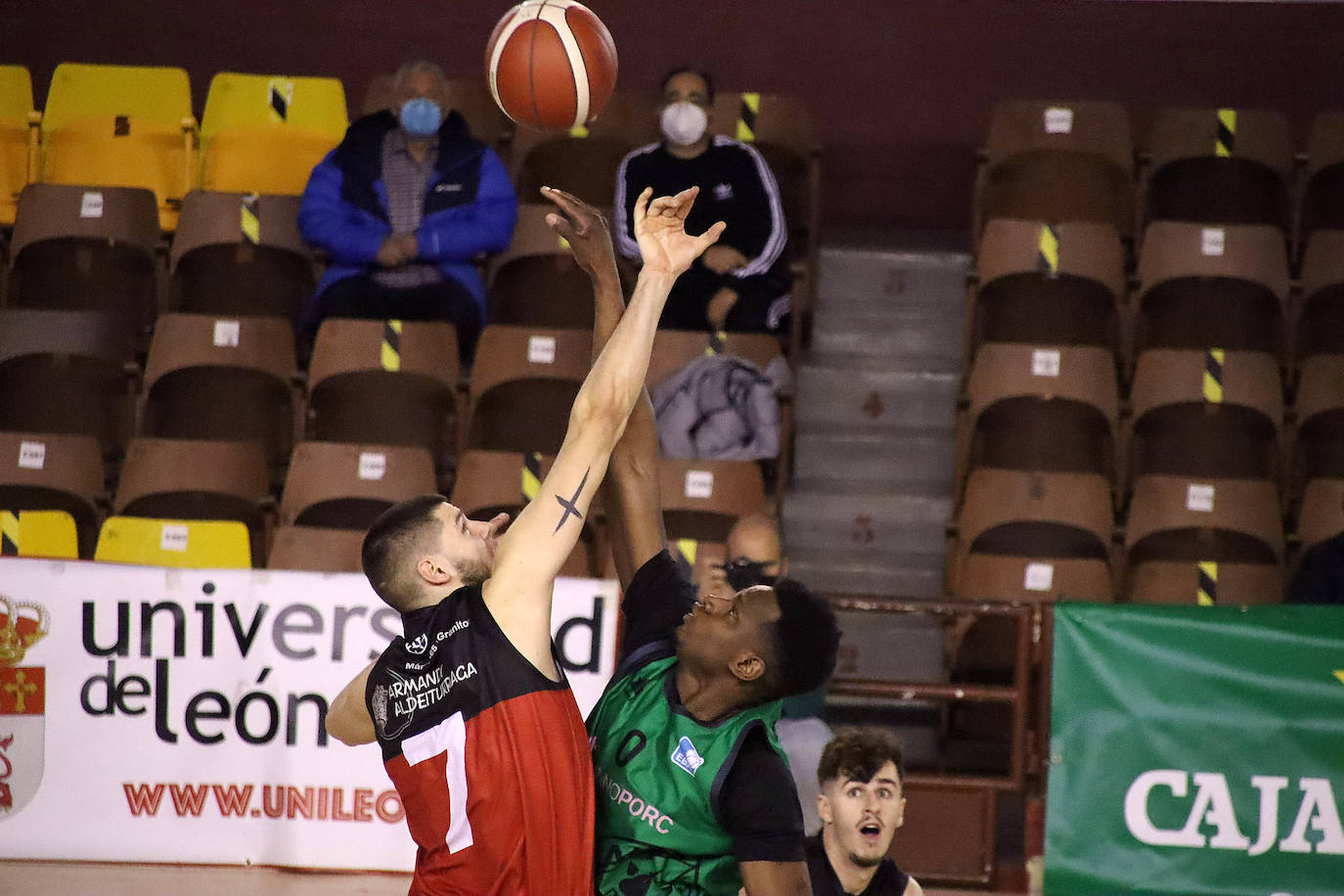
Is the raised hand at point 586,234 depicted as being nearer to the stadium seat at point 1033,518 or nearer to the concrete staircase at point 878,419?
the stadium seat at point 1033,518

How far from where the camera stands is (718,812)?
9.20ft

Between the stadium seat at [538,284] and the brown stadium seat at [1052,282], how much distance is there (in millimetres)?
1991

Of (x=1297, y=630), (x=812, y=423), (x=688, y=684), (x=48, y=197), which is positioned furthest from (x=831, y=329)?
(x=688, y=684)

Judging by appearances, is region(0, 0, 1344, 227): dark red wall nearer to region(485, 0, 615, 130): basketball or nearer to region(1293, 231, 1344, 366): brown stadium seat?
region(1293, 231, 1344, 366): brown stadium seat

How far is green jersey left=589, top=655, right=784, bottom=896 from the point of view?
2857mm

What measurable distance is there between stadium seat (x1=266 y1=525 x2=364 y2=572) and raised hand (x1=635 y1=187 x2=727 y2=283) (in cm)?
347

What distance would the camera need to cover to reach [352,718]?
11.2ft

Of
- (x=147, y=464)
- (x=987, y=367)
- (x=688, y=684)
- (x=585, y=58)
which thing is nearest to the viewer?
(x=688, y=684)

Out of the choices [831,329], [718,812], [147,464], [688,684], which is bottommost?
[718,812]

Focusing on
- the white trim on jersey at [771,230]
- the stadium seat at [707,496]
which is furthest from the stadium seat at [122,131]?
the stadium seat at [707,496]

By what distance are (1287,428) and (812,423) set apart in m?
2.25

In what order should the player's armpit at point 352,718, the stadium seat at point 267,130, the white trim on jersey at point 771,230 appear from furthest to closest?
the stadium seat at point 267,130, the white trim on jersey at point 771,230, the player's armpit at point 352,718

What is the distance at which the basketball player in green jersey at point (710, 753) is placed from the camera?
2750 millimetres

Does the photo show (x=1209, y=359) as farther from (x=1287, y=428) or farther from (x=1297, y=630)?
(x=1297, y=630)
